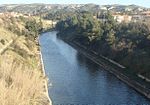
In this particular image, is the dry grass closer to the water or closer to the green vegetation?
the water

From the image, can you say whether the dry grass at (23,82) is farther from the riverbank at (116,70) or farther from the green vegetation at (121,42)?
the green vegetation at (121,42)

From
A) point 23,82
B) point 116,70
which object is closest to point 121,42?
point 116,70

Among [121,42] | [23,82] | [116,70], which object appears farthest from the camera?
[121,42]

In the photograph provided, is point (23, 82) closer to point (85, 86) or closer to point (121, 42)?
point (85, 86)

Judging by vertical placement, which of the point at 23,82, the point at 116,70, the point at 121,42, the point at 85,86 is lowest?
the point at 116,70

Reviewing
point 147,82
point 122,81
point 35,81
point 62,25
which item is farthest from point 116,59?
point 62,25

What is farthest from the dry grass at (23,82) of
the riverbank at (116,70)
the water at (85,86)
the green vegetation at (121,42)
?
the green vegetation at (121,42)
